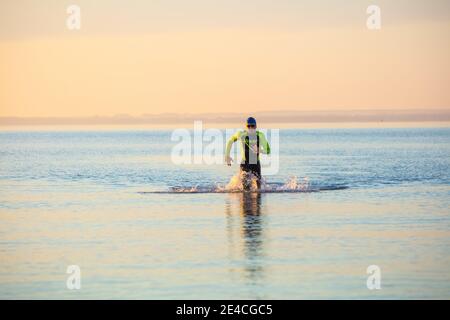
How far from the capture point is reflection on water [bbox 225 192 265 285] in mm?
16141

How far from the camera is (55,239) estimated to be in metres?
19.4

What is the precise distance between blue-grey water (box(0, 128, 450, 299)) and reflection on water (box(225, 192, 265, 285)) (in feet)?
0.09

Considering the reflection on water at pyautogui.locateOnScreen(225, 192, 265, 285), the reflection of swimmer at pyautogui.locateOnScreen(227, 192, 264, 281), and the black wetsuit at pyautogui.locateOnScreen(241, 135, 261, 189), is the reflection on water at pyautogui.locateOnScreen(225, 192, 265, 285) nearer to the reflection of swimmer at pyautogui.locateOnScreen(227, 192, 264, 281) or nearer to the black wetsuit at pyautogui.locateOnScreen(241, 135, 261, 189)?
the reflection of swimmer at pyautogui.locateOnScreen(227, 192, 264, 281)

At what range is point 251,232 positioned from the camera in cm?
1969

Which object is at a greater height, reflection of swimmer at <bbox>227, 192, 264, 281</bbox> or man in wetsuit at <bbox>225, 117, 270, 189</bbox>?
man in wetsuit at <bbox>225, 117, 270, 189</bbox>

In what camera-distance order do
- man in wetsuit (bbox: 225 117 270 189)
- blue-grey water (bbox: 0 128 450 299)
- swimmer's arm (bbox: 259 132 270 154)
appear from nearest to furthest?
1. blue-grey water (bbox: 0 128 450 299)
2. swimmer's arm (bbox: 259 132 270 154)
3. man in wetsuit (bbox: 225 117 270 189)

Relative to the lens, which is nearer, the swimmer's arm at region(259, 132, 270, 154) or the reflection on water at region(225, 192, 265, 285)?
the reflection on water at region(225, 192, 265, 285)

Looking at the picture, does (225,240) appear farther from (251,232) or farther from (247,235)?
(251,232)

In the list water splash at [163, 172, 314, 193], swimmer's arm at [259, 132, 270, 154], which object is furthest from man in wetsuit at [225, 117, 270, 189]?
water splash at [163, 172, 314, 193]

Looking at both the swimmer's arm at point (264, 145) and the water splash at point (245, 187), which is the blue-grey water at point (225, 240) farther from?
the swimmer's arm at point (264, 145)

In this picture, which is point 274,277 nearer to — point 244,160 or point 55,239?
point 55,239

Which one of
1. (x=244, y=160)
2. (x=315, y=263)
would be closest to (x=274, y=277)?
(x=315, y=263)

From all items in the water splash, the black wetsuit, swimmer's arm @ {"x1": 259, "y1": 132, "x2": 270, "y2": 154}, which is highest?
swimmer's arm @ {"x1": 259, "y1": 132, "x2": 270, "y2": 154}

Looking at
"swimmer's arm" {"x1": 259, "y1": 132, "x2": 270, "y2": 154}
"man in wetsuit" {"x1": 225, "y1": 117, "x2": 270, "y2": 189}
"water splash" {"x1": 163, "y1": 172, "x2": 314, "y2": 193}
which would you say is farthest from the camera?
"water splash" {"x1": 163, "y1": 172, "x2": 314, "y2": 193}
